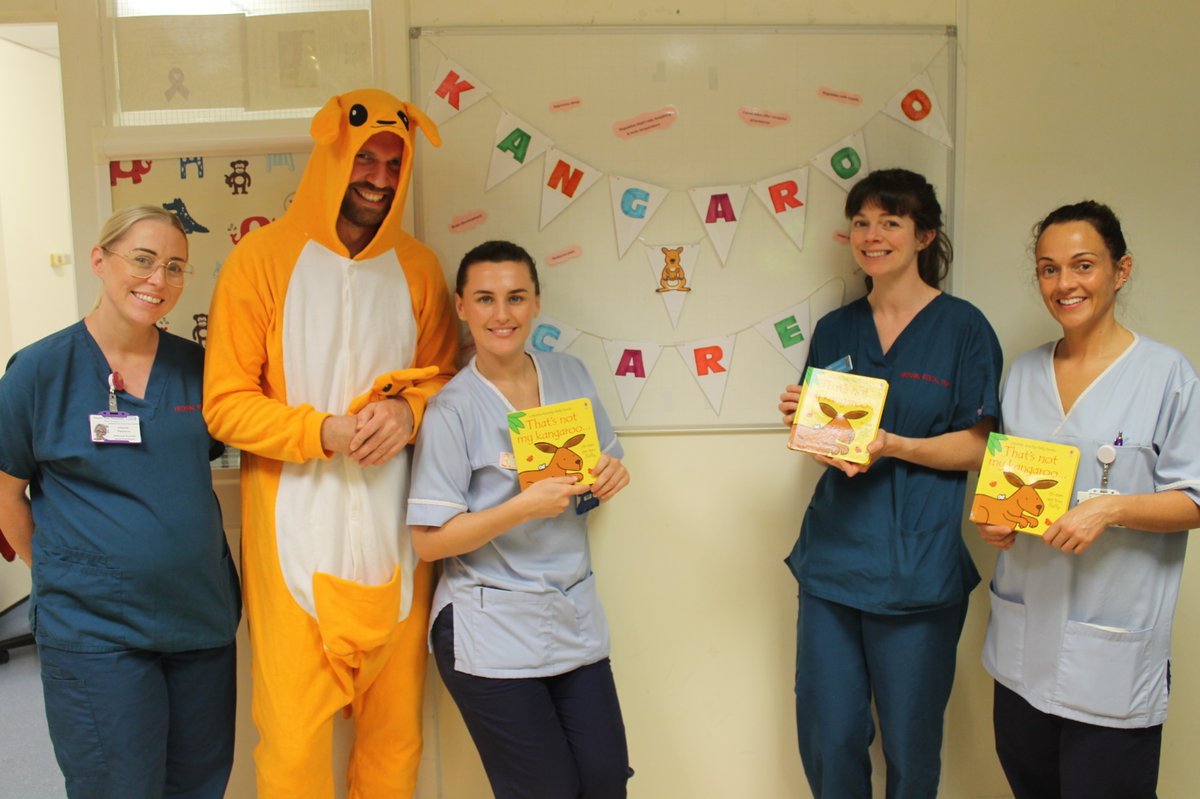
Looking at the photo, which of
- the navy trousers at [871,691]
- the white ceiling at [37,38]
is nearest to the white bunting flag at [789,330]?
the navy trousers at [871,691]

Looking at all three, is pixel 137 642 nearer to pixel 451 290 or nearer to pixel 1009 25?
pixel 451 290

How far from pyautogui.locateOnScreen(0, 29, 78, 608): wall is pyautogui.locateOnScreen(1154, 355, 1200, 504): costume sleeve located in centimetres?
421

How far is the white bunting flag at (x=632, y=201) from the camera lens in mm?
1954

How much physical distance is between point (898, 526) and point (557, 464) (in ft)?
2.41

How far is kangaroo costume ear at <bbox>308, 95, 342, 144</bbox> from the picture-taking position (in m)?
1.57

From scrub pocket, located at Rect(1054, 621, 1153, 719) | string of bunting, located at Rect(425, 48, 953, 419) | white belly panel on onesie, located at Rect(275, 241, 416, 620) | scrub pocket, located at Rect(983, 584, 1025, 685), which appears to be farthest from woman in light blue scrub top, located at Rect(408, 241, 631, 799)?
scrub pocket, located at Rect(1054, 621, 1153, 719)

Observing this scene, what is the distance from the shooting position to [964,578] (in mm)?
1705

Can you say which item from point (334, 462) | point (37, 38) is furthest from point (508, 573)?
point (37, 38)

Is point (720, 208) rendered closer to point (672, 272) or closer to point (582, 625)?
point (672, 272)

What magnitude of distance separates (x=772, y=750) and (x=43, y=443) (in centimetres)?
181

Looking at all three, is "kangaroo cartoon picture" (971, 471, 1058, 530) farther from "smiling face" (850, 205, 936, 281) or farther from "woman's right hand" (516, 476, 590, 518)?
"woman's right hand" (516, 476, 590, 518)

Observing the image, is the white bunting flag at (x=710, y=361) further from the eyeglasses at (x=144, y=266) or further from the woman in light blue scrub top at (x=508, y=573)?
the eyeglasses at (x=144, y=266)

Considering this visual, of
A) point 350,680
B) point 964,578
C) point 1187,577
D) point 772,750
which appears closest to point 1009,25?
point 964,578

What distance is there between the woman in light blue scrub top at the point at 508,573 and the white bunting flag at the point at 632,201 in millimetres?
378
